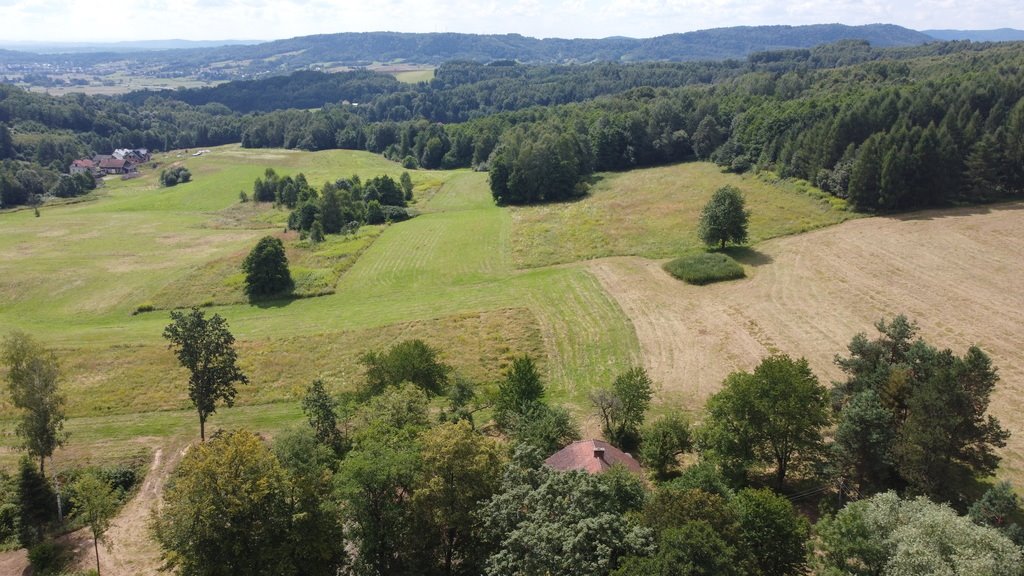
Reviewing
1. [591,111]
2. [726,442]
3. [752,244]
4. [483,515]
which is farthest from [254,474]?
[591,111]

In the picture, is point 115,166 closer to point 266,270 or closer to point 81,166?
point 81,166

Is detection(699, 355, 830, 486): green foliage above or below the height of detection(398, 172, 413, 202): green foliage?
above

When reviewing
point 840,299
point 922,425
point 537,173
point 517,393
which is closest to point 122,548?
point 517,393

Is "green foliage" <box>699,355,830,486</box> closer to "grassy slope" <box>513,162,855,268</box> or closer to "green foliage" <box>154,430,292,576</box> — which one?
"green foliage" <box>154,430,292,576</box>

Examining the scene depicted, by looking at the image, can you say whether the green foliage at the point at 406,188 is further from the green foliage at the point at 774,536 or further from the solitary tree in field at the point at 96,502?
the green foliage at the point at 774,536

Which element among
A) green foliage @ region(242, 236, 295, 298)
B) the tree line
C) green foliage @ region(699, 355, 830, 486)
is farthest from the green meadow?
the tree line

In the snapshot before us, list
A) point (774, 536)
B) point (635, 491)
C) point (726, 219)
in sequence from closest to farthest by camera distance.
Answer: point (774, 536), point (635, 491), point (726, 219)
